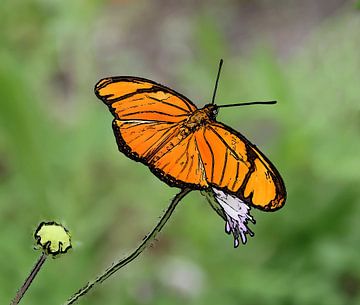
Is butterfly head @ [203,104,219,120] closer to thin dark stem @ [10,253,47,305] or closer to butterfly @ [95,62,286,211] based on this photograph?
butterfly @ [95,62,286,211]

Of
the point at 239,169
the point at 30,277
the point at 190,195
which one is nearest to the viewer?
the point at 239,169

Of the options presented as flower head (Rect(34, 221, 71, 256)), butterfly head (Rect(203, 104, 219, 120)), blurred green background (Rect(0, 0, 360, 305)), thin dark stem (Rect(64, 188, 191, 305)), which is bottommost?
thin dark stem (Rect(64, 188, 191, 305))

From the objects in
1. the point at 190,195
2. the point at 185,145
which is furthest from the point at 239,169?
the point at 190,195

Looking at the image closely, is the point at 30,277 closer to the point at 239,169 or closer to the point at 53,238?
the point at 53,238

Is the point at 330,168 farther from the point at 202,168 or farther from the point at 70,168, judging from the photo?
the point at 202,168

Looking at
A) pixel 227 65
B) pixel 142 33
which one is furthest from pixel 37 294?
pixel 142 33

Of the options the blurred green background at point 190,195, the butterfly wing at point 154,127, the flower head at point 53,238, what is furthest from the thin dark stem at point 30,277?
the blurred green background at point 190,195

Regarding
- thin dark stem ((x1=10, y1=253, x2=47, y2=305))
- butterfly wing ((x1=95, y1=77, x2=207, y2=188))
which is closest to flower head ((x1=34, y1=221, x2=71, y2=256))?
thin dark stem ((x1=10, y1=253, x2=47, y2=305))
